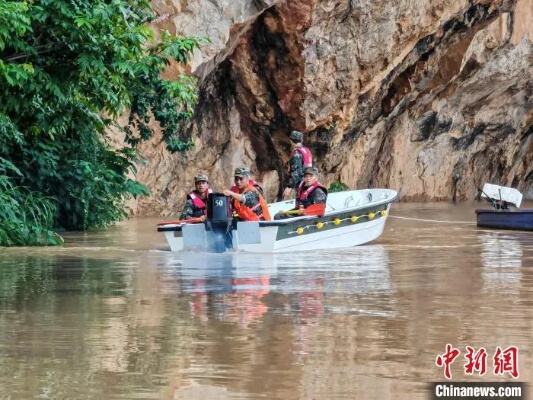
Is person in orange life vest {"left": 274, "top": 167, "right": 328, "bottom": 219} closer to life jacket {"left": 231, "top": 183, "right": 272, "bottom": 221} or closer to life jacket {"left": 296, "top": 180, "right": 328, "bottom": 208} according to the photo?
life jacket {"left": 296, "top": 180, "right": 328, "bottom": 208}

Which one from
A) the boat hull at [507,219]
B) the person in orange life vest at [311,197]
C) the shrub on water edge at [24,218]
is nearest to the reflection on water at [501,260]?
the boat hull at [507,219]

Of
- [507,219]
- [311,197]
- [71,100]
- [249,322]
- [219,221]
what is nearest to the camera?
[249,322]

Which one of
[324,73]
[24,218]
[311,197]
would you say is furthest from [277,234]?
[324,73]

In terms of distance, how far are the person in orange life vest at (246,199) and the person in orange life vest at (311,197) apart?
711mm

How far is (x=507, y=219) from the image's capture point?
2566cm

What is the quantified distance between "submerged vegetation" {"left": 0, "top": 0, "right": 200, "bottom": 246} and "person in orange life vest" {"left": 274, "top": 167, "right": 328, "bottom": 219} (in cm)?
260

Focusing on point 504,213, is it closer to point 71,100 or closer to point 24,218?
point 71,100

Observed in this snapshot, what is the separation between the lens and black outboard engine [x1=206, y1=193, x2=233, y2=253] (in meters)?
18.5

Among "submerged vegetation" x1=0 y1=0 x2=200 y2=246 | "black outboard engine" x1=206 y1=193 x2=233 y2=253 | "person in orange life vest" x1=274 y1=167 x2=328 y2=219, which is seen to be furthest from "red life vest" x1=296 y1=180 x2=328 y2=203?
"submerged vegetation" x1=0 y1=0 x2=200 y2=246

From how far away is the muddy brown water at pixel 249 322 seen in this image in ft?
26.2

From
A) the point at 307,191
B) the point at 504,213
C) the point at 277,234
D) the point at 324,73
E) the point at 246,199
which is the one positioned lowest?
the point at 277,234

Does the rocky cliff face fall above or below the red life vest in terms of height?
above

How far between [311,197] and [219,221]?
1.90m

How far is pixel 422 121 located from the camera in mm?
44000
